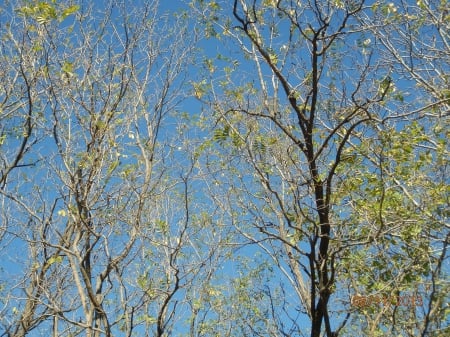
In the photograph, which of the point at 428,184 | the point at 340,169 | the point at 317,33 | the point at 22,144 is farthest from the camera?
the point at 22,144

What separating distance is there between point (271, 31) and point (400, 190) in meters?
2.60

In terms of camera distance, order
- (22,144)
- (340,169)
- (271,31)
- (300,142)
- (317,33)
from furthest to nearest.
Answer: (22,144) < (271,31) < (340,169) < (300,142) < (317,33)

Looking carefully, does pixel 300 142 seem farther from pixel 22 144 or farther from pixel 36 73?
pixel 22 144

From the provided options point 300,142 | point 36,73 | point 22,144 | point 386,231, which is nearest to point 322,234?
point 386,231

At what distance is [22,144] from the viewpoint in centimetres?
752

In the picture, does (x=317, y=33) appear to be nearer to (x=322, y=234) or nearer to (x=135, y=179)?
(x=322, y=234)

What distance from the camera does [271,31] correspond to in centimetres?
551

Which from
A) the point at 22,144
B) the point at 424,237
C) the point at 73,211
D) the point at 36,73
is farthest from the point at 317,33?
the point at 22,144

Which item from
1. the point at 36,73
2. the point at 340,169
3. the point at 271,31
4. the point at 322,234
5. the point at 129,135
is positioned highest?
the point at 36,73

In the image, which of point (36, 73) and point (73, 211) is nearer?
point (73, 211)

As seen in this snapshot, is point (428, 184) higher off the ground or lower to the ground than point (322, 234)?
higher
